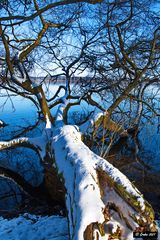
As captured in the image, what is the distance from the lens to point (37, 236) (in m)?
3.66

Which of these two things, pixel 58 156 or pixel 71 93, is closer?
pixel 58 156

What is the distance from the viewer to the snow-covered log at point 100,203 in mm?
2211

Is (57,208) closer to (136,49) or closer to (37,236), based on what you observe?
(37,236)

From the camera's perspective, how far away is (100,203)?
2316 millimetres

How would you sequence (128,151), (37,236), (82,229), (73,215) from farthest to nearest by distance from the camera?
(128,151) → (37,236) → (73,215) → (82,229)

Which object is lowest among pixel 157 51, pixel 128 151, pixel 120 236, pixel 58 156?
pixel 120 236

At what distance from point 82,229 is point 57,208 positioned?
9.93 feet

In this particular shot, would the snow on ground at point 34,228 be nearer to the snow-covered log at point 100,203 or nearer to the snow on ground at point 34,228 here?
the snow on ground at point 34,228

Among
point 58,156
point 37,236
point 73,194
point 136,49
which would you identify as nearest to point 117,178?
point 73,194

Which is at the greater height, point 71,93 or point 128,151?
point 71,93

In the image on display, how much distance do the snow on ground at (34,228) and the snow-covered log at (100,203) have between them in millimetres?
968

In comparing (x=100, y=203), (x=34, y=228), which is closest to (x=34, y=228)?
(x=34, y=228)

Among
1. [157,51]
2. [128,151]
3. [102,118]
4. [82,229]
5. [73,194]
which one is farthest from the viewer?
[128,151]

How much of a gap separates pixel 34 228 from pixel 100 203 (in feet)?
6.56
